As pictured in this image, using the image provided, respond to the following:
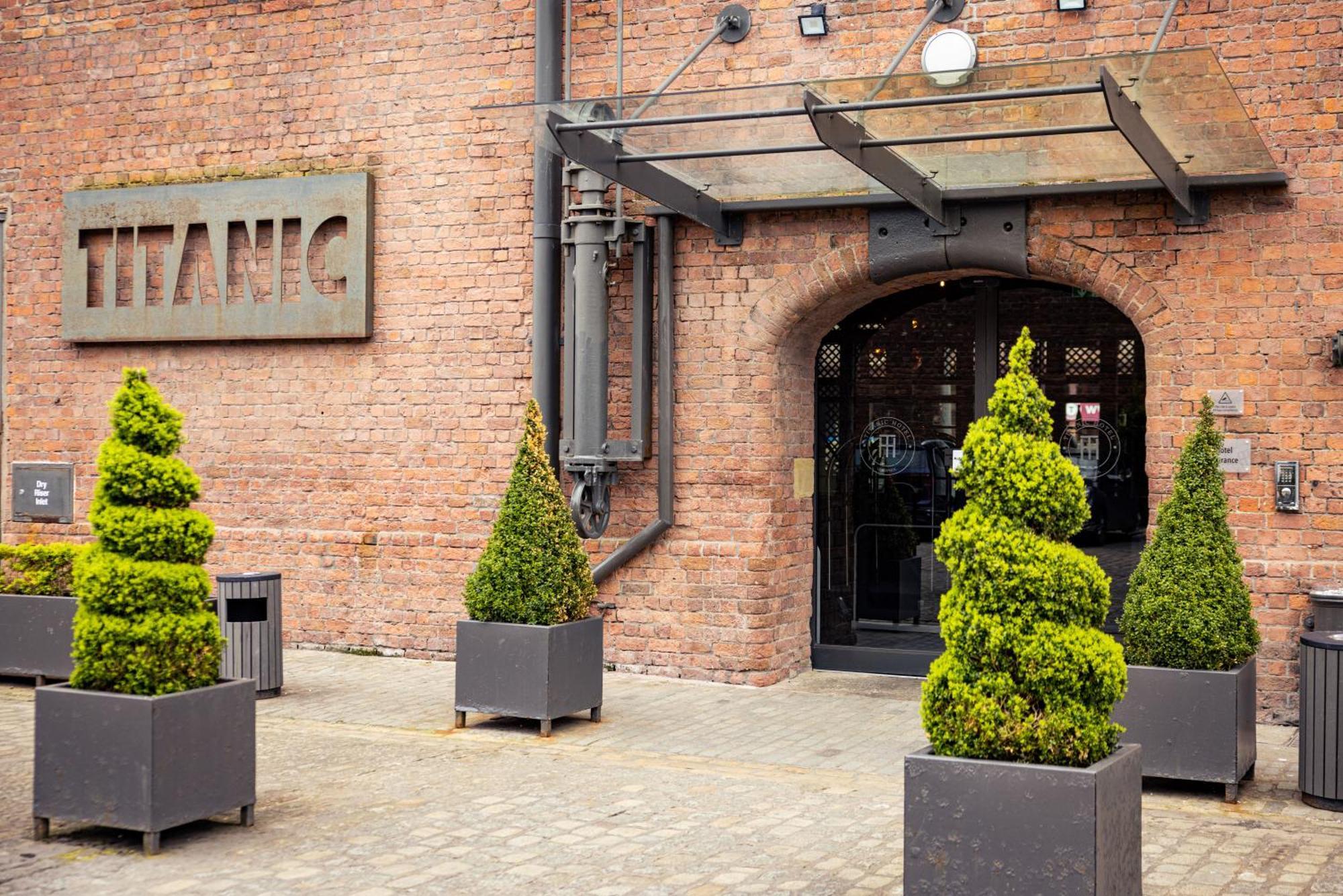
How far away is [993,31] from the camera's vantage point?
977cm

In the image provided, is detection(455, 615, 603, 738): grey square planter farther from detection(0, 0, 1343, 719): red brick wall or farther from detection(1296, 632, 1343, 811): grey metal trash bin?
detection(1296, 632, 1343, 811): grey metal trash bin

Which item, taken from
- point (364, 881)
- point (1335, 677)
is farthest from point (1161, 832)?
point (364, 881)

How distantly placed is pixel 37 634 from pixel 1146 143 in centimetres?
748

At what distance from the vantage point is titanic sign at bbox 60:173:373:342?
11.6m

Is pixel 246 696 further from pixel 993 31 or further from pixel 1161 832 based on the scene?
pixel 993 31

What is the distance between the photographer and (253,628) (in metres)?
9.70

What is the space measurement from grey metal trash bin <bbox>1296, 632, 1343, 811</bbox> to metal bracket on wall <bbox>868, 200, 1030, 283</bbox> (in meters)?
3.55

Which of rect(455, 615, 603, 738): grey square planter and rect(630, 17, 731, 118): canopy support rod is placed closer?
rect(455, 615, 603, 738): grey square planter

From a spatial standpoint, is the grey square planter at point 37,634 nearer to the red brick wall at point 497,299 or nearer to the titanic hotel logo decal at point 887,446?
the red brick wall at point 497,299

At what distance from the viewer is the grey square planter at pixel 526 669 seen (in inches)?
335

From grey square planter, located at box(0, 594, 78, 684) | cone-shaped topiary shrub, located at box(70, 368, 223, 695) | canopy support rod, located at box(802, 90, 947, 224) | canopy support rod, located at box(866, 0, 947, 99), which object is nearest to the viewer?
cone-shaped topiary shrub, located at box(70, 368, 223, 695)

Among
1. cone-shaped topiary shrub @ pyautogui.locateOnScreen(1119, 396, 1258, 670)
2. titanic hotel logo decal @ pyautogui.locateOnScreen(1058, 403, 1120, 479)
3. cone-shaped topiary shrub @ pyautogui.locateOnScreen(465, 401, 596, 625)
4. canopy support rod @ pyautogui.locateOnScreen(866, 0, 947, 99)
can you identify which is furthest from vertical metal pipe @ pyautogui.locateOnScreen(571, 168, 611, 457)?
cone-shaped topiary shrub @ pyautogui.locateOnScreen(1119, 396, 1258, 670)

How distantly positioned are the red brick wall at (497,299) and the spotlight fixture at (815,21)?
9cm

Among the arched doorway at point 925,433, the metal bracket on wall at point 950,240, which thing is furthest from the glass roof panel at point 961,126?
the arched doorway at point 925,433
